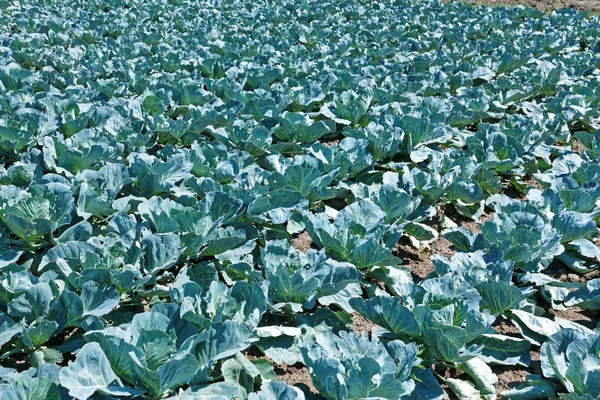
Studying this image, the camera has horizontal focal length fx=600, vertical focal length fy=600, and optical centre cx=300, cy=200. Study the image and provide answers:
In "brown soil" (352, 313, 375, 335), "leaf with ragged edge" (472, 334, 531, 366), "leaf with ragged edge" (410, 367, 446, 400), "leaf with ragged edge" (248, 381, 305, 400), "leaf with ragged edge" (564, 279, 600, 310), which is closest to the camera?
"leaf with ragged edge" (248, 381, 305, 400)

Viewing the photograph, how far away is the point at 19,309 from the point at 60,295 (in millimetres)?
179

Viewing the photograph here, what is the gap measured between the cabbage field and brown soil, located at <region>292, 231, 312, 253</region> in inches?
0.7

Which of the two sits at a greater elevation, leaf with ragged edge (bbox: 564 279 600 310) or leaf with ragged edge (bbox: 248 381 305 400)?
leaf with ragged edge (bbox: 248 381 305 400)

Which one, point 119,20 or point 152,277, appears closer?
point 152,277

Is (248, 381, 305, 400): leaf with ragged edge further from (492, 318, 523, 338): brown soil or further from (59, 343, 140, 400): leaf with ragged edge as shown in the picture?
(492, 318, 523, 338): brown soil

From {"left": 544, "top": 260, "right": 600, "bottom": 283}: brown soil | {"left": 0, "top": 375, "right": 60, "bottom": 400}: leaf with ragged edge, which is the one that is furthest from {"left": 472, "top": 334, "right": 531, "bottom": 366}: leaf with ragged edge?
{"left": 0, "top": 375, "right": 60, "bottom": 400}: leaf with ragged edge

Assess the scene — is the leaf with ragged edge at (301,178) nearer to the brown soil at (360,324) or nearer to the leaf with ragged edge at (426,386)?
the brown soil at (360,324)

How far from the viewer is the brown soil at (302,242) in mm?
3906

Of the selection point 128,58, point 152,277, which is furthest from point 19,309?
point 128,58

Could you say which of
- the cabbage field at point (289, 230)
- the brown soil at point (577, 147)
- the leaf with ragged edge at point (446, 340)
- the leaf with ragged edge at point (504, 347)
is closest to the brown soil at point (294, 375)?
the cabbage field at point (289, 230)

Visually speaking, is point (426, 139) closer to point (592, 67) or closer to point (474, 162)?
point (474, 162)

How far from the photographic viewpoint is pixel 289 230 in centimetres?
380

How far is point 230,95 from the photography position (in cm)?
571

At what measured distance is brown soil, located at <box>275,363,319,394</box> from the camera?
281 cm
